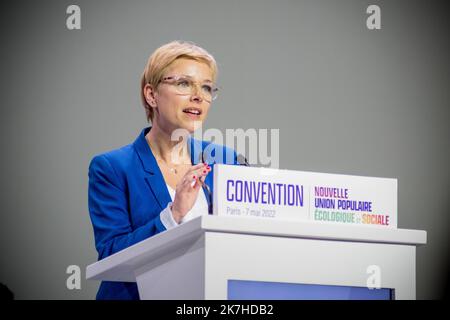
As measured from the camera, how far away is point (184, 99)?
2.77m

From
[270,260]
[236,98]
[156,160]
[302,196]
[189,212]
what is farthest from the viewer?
[236,98]

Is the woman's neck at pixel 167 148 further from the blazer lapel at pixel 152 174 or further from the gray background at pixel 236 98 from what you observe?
the gray background at pixel 236 98

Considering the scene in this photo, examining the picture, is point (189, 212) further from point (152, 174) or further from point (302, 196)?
point (302, 196)

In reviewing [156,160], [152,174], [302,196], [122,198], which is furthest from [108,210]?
[302,196]

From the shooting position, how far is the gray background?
3490 millimetres

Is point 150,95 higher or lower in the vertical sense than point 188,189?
higher

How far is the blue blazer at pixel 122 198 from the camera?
2.39 metres

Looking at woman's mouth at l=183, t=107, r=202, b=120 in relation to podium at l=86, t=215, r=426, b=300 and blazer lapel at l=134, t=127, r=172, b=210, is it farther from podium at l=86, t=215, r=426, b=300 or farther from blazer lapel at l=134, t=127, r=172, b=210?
podium at l=86, t=215, r=426, b=300

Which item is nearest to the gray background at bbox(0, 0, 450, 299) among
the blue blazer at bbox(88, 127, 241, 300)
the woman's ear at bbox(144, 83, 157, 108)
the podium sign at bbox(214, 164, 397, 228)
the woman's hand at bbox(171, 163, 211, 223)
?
the woman's ear at bbox(144, 83, 157, 108)

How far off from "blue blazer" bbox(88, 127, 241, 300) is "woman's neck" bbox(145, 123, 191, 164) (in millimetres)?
59

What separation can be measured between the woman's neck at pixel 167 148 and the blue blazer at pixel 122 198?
0.06 metres

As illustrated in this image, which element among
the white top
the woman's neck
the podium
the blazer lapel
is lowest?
the podium

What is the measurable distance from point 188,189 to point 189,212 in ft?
1.40
